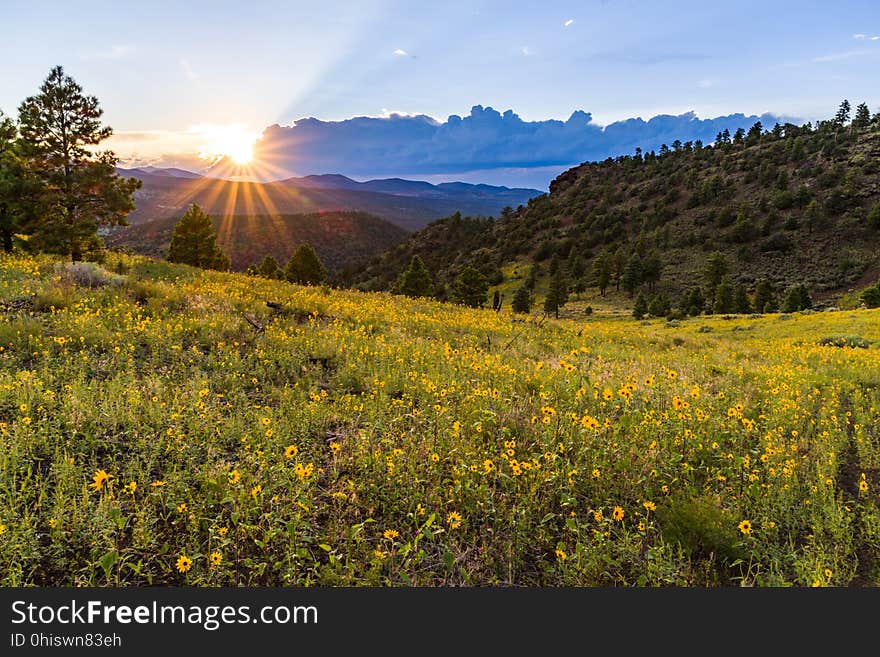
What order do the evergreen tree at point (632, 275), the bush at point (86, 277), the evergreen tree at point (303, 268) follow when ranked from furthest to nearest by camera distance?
the evergreen tree at point (632, 275) → the evergreen tree at point (303, 268) → the bush at point (86, 277)

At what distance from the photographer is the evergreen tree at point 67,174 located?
21.8 m

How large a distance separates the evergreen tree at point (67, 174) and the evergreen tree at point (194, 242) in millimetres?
31466

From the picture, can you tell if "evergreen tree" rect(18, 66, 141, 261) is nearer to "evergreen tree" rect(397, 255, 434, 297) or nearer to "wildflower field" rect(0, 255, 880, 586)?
"wildflower field" rect(0, 255, 880, 586)

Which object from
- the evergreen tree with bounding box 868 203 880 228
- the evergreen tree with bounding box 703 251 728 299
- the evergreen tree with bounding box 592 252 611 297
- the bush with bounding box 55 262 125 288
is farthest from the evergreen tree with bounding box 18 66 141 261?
the evergreen tree with bounding box 868 203 880 228

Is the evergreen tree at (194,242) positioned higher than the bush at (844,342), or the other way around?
the evergreen tree at (194,242)

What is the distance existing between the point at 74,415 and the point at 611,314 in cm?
7969

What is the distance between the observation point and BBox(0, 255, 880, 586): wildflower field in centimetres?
364

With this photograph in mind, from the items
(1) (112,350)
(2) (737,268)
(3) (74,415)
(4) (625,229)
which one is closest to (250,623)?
(3) (74,415)

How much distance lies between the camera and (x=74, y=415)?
507 cm

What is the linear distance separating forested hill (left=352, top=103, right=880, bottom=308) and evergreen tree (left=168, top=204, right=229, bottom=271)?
5214 centimetres

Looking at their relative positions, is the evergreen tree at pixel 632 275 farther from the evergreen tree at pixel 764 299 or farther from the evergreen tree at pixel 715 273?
the evergreen tree at pixel 764 299

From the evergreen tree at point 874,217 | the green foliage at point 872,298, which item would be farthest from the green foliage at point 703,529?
the evergreen tree at point 874,217

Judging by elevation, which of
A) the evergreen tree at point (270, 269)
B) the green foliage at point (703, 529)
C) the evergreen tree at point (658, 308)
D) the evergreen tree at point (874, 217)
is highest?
the evergreen tree at point (874, 217)

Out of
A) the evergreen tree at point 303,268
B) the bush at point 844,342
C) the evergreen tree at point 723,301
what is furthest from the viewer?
the evergreen tree at point 723,301
